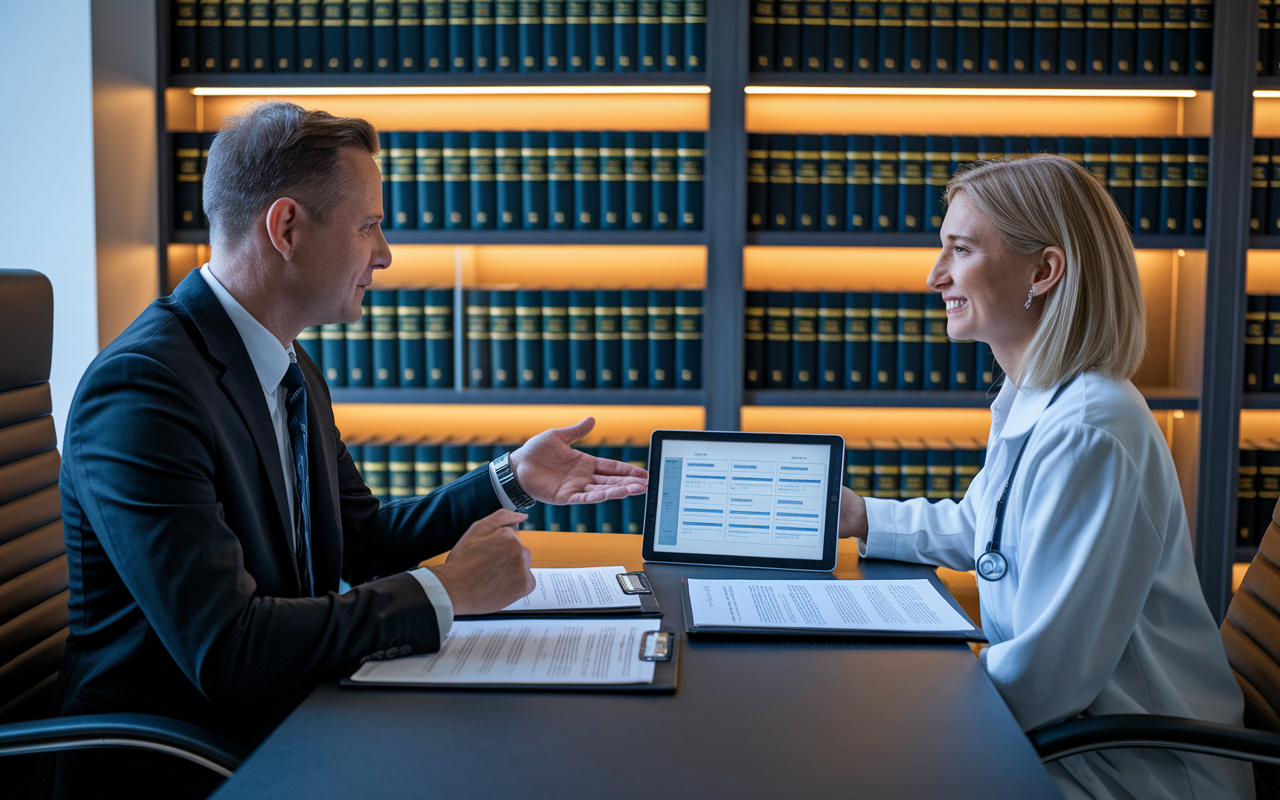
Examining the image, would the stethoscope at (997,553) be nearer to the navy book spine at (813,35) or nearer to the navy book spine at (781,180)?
the navy book spine at (781,180)

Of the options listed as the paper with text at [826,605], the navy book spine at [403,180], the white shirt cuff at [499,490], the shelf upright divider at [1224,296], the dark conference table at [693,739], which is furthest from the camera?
the navy book spine at [403,180]

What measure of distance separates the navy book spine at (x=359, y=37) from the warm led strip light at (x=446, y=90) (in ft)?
0.21

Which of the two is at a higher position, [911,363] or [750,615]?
[911,363]

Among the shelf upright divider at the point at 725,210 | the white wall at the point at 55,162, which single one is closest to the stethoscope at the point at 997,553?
the shelf upright divider at the point at 725,210

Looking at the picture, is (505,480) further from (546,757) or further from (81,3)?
(81,3)

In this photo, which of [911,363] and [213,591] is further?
[911,363]

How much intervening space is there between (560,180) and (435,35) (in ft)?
1.72

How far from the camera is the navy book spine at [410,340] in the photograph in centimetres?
267

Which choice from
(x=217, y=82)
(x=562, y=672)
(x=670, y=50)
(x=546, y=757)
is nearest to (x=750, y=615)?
(x=562, y=672)

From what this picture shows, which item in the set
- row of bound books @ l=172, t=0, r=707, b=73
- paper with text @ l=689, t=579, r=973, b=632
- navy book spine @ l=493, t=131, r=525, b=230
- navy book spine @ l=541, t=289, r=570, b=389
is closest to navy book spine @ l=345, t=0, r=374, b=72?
row of bound books @ l=172, t=0, r=707, b=73

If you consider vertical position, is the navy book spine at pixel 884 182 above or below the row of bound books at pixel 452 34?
below

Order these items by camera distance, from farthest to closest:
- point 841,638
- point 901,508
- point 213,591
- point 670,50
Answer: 1. point 670,50
2. point 901,508
3. point 841,638
4. point 213,591

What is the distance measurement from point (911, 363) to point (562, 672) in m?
1.89

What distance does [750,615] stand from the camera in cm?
119
